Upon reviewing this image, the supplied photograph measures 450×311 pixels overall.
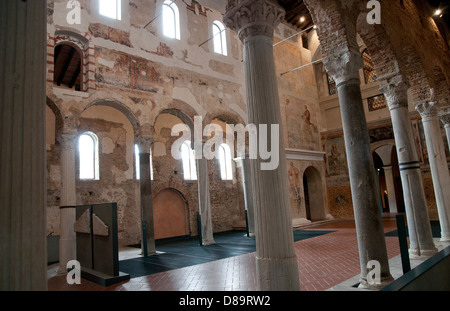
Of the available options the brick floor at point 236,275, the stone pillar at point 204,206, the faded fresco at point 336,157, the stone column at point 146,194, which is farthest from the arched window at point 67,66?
the faded fresco at point 336,157

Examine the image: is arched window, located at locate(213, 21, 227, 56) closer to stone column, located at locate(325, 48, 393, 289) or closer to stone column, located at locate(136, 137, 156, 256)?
stone column, located at locate(136, 137, 156, 256)

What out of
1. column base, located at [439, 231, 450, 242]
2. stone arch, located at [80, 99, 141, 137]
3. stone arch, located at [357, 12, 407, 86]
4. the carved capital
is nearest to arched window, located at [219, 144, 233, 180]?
stone arch, located at [80, 99, 141, 137]

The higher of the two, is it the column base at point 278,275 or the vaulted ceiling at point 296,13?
the vaulted ceiling at point 296,13

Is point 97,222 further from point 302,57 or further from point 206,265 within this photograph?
point 302,57

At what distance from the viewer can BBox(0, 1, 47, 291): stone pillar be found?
1714 mm

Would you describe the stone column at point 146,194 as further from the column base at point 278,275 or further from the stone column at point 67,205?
the column base at point 278,275

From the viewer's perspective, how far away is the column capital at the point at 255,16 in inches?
154

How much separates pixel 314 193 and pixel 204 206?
8650 millimetres

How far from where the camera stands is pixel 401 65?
700 centimetres

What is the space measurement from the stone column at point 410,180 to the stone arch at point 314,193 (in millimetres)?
11162

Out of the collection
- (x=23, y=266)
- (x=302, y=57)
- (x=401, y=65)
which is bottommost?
(x=23, y=266)
